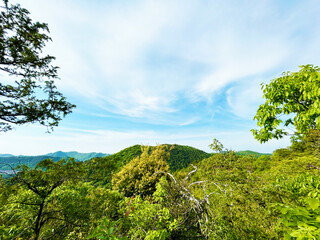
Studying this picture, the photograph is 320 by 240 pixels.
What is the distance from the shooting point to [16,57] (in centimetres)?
457

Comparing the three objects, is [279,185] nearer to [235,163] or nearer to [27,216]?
[235,163]

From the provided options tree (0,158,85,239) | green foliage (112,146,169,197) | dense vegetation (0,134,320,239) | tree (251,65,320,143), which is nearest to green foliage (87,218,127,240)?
dense vegetation (0,134,320,239)

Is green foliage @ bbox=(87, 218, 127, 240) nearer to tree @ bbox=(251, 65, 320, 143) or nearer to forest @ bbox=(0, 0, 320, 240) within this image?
forest @ bbox=(0, 0, 320, 240)

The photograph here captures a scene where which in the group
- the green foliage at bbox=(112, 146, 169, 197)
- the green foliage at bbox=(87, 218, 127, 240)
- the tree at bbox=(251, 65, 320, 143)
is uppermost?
the tree at bbox=(251, 65, 320, 143)

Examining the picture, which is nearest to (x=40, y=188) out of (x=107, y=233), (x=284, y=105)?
(x=107, y=233)

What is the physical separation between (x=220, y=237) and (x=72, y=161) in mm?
4820

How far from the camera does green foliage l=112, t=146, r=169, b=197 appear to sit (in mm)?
10797

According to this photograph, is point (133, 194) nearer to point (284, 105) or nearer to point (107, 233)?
point (107, 233)

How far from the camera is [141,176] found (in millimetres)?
11680

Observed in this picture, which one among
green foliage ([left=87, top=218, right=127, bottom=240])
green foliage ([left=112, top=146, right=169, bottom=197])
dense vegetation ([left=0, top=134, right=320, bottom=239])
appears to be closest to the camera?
green foliage ([left=87, top=218, right=127, bottom=240])

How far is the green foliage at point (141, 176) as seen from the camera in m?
10.8

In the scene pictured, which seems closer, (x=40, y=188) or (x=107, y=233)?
(x=107, y=233)

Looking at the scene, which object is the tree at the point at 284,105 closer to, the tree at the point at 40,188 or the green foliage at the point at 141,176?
the tree at the point at 40,188

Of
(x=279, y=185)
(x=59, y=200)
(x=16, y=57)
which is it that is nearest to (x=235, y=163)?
(x=279, y=185)
